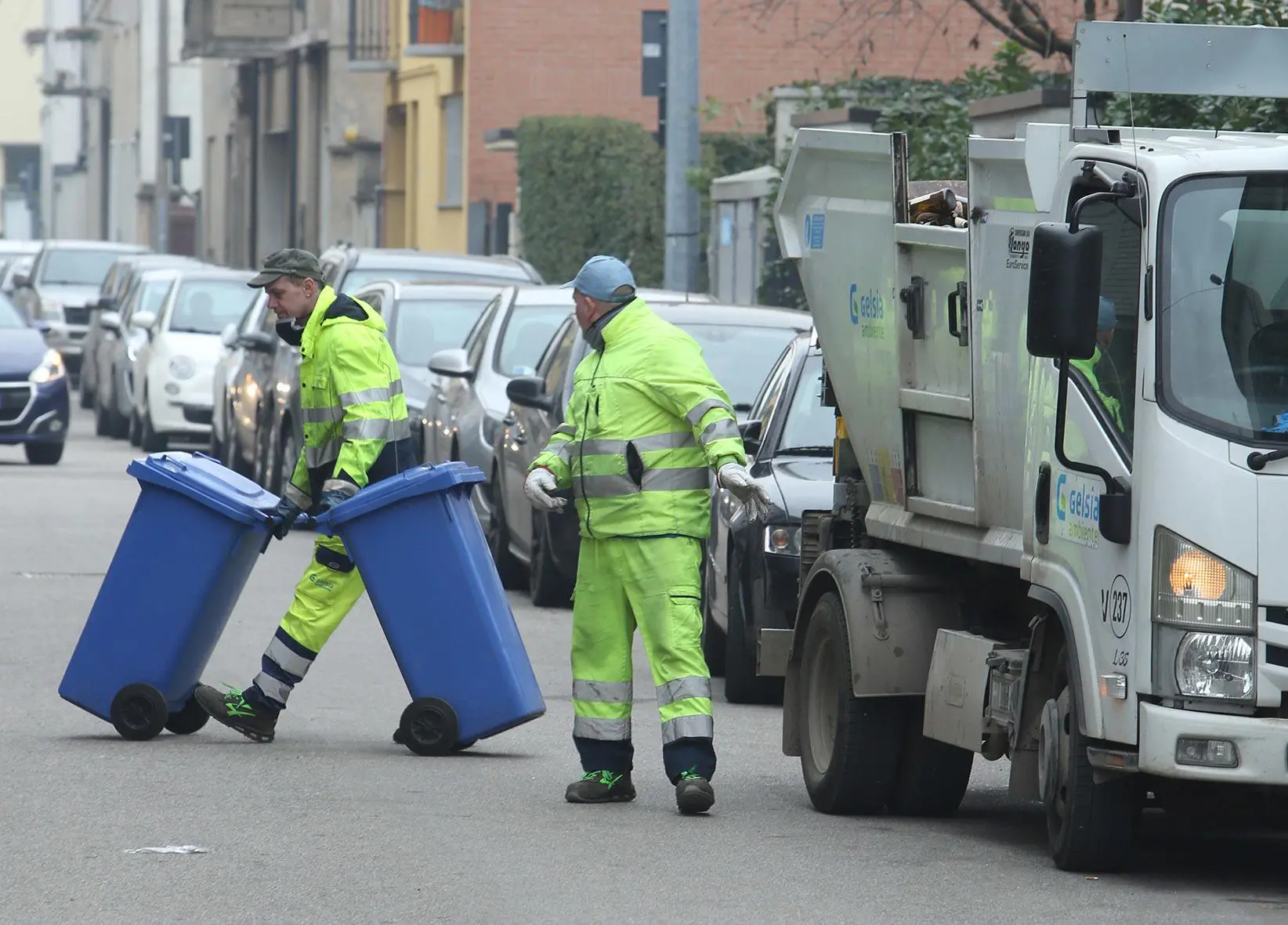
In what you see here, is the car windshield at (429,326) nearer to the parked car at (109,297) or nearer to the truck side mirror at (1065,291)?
the parked car at (109,297)

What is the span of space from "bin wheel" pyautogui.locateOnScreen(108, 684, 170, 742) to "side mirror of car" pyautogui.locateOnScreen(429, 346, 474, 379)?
→ 6.18 metres

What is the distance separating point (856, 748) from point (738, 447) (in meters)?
1.01

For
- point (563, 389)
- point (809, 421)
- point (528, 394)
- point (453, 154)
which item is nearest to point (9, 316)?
point (528, 394)

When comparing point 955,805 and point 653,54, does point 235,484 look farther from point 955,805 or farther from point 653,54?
point 653,54

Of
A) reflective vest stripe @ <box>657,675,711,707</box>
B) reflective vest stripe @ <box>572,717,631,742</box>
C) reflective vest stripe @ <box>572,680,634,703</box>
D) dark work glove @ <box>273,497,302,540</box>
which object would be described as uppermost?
dark work glove @ <box>273,497,302,540</box>

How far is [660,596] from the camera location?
28.1ft

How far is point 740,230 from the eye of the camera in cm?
2488

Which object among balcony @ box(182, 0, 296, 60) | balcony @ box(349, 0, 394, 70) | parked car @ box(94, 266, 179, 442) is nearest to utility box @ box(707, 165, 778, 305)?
parked car @ box(94, 266, 179, 442)

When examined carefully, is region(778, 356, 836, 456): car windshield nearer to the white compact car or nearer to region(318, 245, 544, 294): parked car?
region(318, 245, 544, 294): parked car

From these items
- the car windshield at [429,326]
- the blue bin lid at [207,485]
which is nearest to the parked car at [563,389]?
the car windshield at [429,326]

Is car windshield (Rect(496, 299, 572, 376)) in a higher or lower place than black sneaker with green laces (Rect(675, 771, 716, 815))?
higher

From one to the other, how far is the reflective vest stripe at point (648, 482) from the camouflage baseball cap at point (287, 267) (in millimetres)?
2032

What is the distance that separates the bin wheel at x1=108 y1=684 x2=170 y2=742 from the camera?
9.91 m

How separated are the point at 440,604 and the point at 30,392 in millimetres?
15194
